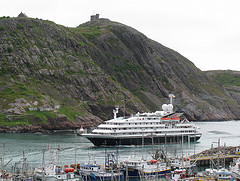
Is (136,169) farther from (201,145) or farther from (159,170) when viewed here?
(201,145)

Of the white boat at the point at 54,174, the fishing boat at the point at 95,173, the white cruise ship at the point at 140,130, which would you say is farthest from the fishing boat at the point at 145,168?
the white cruise ship at the point at 140,130

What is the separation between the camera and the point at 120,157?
4006 inches

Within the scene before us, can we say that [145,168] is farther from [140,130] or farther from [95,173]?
[140,130]

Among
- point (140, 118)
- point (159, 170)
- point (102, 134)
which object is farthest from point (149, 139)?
point (159, 170)

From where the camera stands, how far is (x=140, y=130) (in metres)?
133

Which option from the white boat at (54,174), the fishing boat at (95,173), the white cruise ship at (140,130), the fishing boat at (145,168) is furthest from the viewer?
the white cruise ship at (140,130)

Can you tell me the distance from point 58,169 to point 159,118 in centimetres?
7511

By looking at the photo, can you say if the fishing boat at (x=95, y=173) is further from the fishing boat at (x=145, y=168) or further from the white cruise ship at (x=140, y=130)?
the white cruise ship at (x=140, y=130)

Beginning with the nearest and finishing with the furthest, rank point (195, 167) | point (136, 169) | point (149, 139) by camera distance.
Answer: point (136, 169), point (195, 167), point (149, 139)

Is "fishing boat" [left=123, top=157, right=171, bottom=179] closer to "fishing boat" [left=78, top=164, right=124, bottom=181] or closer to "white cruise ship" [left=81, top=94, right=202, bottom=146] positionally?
"fishing boat" [left=78, top=164, right=124, bottom=181]

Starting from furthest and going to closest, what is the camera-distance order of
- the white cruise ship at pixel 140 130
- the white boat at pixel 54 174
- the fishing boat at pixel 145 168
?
the white cruise ship at pixel 140 130 < the fishing boat at pixel 145 168 < the white boat at pixel 54 174

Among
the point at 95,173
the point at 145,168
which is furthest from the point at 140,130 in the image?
the point at 95,173

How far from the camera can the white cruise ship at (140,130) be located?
12631 centimetres

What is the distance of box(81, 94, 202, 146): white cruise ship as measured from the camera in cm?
12631
